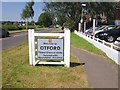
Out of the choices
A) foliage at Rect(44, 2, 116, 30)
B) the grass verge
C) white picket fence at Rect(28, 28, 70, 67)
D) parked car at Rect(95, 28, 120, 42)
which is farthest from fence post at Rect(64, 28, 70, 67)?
foliage at Rect(44, 2, 116, 30)

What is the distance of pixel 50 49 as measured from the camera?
34.5ft

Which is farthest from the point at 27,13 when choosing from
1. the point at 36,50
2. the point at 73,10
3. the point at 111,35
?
the point at 36,50

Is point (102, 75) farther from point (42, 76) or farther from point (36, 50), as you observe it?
point (36, 50)

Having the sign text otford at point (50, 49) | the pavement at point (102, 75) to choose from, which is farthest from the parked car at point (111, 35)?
the sign text otford at point (50, 49)

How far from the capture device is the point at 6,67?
10.3 m

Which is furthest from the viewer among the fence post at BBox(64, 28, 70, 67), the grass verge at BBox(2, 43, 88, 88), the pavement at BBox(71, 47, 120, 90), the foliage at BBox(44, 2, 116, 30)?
the foliage at BBox(44, 2, 116, 30)

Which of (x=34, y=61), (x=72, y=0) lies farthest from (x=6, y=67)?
(x=72, y=0)

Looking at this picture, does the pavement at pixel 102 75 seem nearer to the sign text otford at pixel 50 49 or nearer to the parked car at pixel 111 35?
the sign text otford at pixel 50 49

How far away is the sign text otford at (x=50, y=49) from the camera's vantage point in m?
10.5

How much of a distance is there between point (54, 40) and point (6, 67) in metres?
2.02

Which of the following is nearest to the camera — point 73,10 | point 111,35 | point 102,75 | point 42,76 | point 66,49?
point 42,76

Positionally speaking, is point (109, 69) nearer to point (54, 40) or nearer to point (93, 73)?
point (93, 73)

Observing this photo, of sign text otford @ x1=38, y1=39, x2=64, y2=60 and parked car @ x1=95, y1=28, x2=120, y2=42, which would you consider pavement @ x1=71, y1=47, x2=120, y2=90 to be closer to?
sign text otford @ x1=38, y1=39, x2=64, y2=60

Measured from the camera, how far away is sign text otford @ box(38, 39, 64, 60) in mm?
10484
